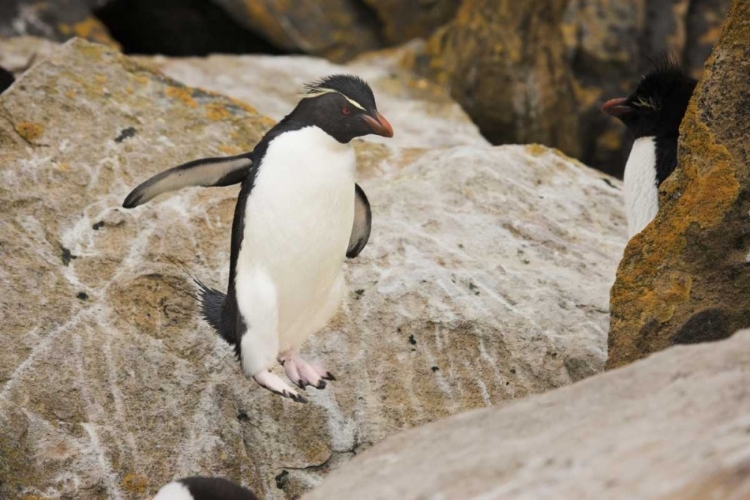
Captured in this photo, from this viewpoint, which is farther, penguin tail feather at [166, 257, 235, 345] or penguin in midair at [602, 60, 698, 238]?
penguin in midair at [602, 60, 698, 238]

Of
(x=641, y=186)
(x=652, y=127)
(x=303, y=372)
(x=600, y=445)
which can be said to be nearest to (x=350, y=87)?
(x=303, y=372)

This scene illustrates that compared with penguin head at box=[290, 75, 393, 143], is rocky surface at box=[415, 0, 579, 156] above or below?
below

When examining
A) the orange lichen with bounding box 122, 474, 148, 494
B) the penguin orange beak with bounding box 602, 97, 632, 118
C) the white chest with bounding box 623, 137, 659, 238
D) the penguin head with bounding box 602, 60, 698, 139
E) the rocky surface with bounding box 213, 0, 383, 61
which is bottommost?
the rocky surface with bounding box 213, 0, 383, 61

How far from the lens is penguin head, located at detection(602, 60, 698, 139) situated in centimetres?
558

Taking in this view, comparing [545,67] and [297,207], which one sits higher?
[297,207]

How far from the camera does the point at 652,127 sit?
5.64 m

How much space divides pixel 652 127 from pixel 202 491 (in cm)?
313

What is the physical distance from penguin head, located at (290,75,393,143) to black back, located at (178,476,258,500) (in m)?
1.54

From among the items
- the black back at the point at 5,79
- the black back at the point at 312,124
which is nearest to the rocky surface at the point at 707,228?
the black back at the point at 312,124

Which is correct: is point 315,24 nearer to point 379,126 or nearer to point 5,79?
point 5,79

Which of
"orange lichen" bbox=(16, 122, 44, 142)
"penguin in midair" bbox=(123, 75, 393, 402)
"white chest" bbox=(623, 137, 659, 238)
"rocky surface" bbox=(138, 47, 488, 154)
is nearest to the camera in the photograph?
"penguin in midair" bbox=(123, 75, 393, 402)

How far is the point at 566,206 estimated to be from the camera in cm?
610

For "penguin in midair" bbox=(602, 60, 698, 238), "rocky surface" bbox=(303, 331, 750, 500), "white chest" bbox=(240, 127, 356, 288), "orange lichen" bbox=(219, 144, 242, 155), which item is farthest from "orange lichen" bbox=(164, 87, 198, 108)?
"rocky surface" bbox=(303, 331, 750, 500)

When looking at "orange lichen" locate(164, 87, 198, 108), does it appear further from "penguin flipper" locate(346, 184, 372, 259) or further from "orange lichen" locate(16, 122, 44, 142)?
"penguin flipper" locate(346, 184, 372, 259)
